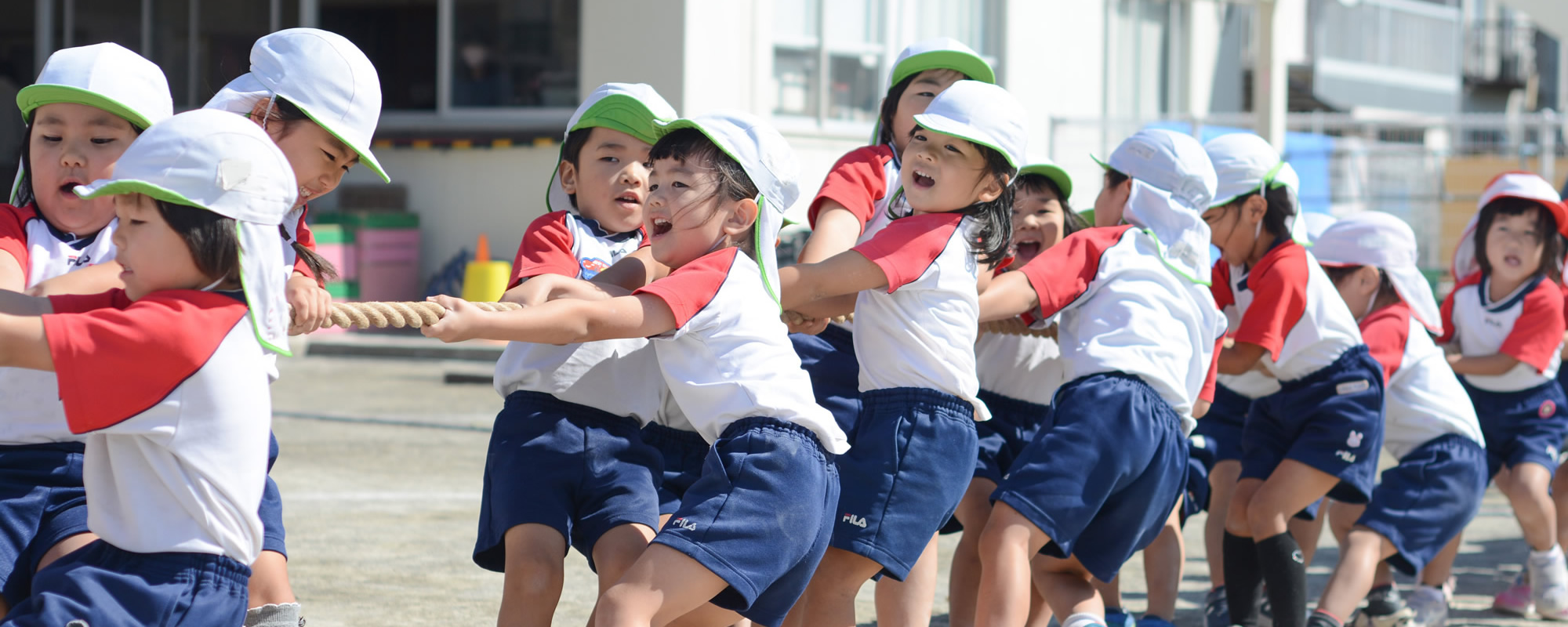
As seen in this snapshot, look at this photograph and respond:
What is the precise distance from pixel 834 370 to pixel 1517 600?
3357 mm

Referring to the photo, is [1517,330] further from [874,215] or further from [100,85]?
[100,85]

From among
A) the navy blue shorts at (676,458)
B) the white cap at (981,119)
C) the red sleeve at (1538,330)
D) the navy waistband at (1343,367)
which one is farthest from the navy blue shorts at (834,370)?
the red sleeve at (1538,330)

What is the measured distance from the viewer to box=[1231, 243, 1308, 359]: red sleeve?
16.5 feet

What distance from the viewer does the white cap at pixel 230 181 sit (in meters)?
2.59

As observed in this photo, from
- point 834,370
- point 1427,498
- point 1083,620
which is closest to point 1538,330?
point 1427,498

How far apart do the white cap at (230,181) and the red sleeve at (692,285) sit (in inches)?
32.0

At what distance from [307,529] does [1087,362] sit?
3.71 meters

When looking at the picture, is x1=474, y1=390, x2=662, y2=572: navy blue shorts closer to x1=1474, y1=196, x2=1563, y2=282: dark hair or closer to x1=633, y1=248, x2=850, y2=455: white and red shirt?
x1=633, y1=248, x2=850, y2=455: white and red shirt

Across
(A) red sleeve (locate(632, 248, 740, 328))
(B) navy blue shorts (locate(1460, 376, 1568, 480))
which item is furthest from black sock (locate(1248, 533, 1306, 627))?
(A) red sleeve (locate(632, 248, 740, 328))

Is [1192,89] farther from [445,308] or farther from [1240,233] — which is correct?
[445,308]

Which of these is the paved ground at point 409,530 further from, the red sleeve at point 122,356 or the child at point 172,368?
the red sleeve at point 122,356

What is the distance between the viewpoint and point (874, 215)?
14.6 feet

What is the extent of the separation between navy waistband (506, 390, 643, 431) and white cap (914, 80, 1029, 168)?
3.45 ft

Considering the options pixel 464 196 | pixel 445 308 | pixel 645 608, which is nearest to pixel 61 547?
pixel 445 308
